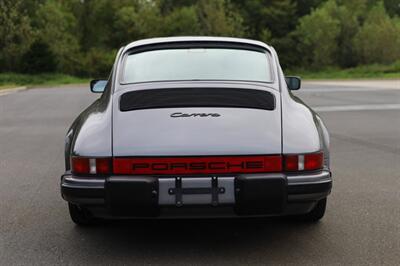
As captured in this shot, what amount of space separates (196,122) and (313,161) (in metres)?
0.81

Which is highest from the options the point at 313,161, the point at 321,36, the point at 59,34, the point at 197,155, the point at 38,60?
the point at 197,155

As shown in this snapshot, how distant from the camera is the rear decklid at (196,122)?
3.69 meters

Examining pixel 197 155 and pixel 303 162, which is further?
pixel 303 162

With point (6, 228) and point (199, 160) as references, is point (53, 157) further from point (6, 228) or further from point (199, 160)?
point (199, 160)

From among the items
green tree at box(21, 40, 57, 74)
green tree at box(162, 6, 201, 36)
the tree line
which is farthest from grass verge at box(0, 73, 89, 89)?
green tree at box(162, 6, 201, 36)

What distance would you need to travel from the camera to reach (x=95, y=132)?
152 inches

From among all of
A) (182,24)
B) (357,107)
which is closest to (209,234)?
(357,107)

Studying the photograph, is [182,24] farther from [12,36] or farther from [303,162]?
[303,162]

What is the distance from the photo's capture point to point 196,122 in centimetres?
380

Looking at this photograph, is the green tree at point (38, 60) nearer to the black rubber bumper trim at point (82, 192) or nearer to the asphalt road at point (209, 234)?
the asphalt road at point (209, 234)

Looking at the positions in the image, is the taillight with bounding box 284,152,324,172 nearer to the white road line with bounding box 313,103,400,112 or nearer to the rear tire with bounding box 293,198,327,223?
the rear tire with bounding box 293,198,327,223

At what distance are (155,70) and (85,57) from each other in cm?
6303

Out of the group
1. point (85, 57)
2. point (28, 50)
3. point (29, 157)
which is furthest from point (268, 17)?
point (29, 157)

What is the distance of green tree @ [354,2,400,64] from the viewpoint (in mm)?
62344
